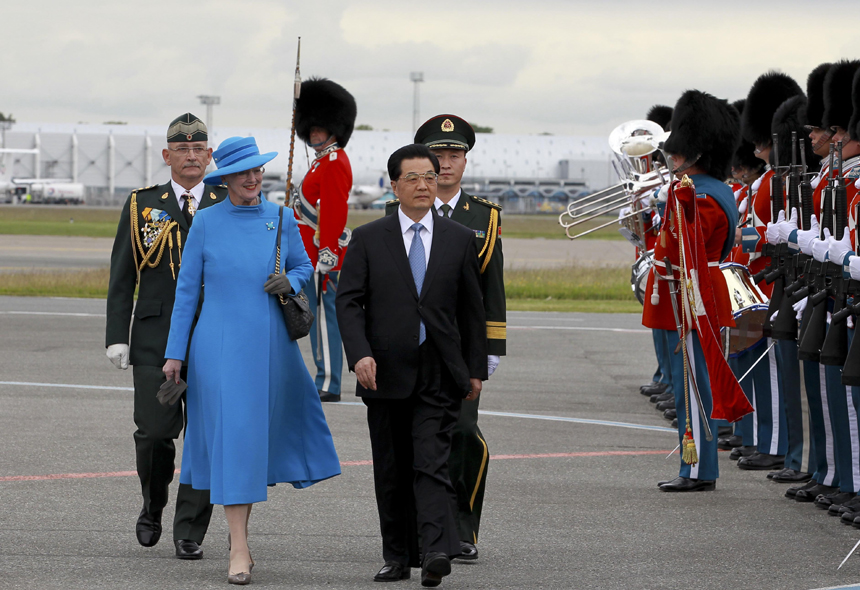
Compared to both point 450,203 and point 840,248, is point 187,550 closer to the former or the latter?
point 450,203

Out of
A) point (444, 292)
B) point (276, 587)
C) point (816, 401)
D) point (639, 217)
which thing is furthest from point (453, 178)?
point (639, 217)

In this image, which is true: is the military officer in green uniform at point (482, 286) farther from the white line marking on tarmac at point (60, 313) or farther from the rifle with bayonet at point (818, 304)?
the white line marking on tarmac at point (60, 313)

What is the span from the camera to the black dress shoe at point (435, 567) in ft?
17.4

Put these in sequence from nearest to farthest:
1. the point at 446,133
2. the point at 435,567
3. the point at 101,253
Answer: the point at 435,567
the point at 446,133
the point at 101,253

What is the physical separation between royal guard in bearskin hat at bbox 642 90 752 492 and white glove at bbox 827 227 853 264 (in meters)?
0.97

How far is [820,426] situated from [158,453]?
396cm

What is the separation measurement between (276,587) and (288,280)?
1367mm

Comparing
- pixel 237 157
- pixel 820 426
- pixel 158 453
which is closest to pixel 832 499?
pixel 820 426

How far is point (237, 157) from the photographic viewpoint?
18.9 ft

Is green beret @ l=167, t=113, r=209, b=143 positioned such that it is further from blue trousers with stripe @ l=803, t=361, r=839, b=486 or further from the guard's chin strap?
the guard's chin strap

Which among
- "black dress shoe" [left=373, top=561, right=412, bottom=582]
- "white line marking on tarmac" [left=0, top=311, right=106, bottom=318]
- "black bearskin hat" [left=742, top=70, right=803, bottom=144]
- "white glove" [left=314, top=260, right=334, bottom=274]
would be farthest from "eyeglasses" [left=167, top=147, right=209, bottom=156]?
"white line marking on tarmac" [left=0, top=311, right=106, bottom=318]

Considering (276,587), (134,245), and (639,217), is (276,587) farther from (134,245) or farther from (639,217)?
(639,217)

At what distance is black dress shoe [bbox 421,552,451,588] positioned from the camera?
5.29m

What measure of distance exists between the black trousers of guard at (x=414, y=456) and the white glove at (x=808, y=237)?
8.69ft
